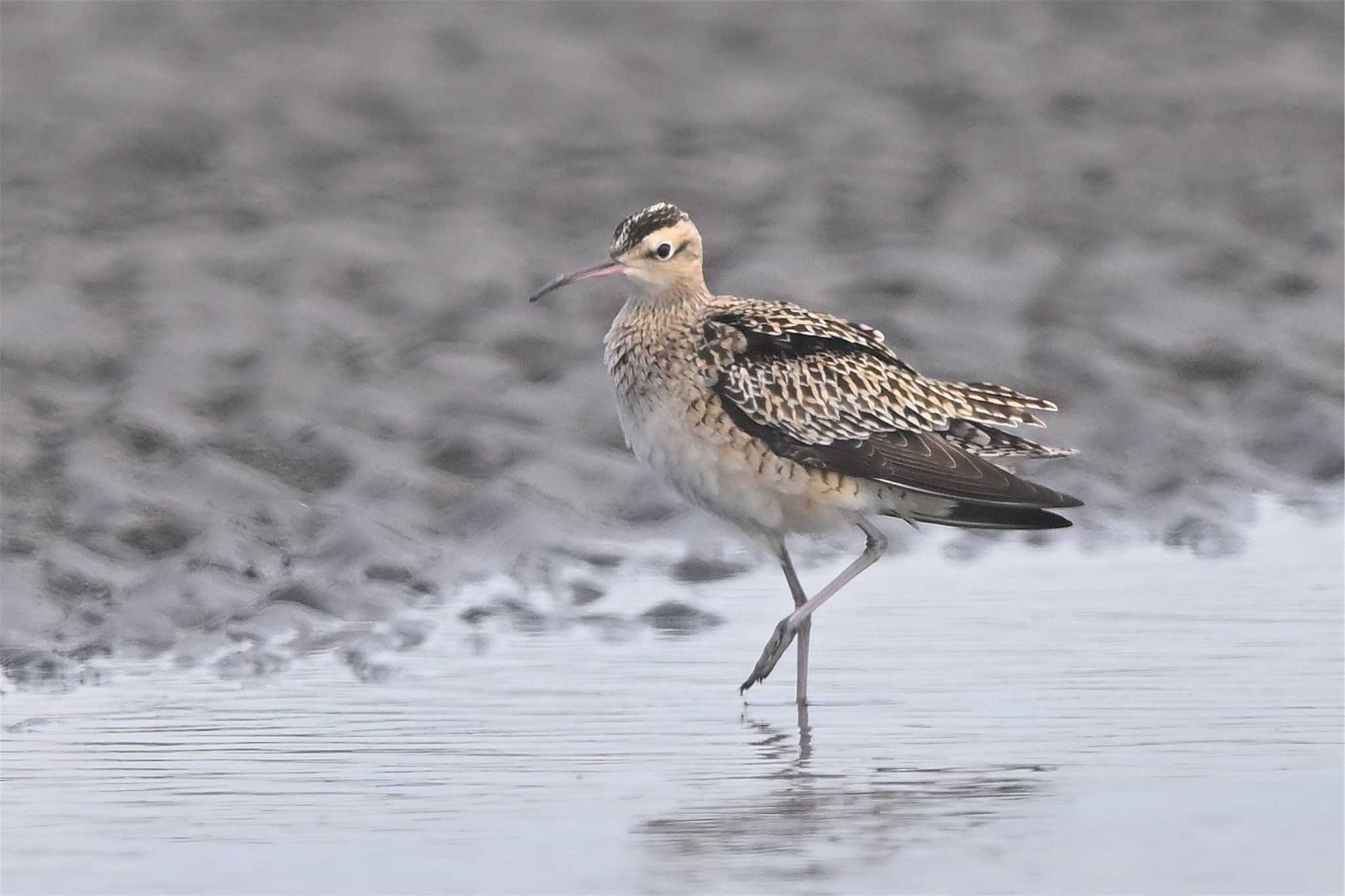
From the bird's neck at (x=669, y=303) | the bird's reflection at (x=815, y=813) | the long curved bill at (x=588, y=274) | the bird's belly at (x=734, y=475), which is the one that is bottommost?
the bird's reflection at (x=815, y=813)

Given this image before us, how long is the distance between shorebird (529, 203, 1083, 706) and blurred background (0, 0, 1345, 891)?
2.01ft

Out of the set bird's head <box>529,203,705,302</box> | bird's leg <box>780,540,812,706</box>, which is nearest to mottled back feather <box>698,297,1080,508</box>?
bird's head <box>529,203,705,302</box>

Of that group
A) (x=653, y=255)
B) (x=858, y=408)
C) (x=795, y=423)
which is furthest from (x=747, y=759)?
(x=653, y=255)

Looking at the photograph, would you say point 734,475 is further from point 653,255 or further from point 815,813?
point 815,813

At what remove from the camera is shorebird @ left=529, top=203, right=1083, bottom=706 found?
28.7ft

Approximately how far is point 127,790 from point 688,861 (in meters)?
1.61

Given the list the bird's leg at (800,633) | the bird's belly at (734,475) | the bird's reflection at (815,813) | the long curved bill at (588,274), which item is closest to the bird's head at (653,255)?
the long curved bill at (588,274)

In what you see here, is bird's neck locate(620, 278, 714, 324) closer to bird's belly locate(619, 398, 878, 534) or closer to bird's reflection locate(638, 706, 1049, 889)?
bird's belly locate(619, 398, 878, 534)

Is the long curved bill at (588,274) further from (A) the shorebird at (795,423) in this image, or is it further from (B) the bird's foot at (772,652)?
(B) the bird's foot at (772,652)

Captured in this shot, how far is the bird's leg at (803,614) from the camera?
27.3 feet

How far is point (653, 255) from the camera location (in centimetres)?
920

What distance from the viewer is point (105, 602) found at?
9.09 metres

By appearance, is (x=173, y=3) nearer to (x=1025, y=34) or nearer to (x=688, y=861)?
(x=1025, y=34)

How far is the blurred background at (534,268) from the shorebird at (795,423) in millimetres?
612
